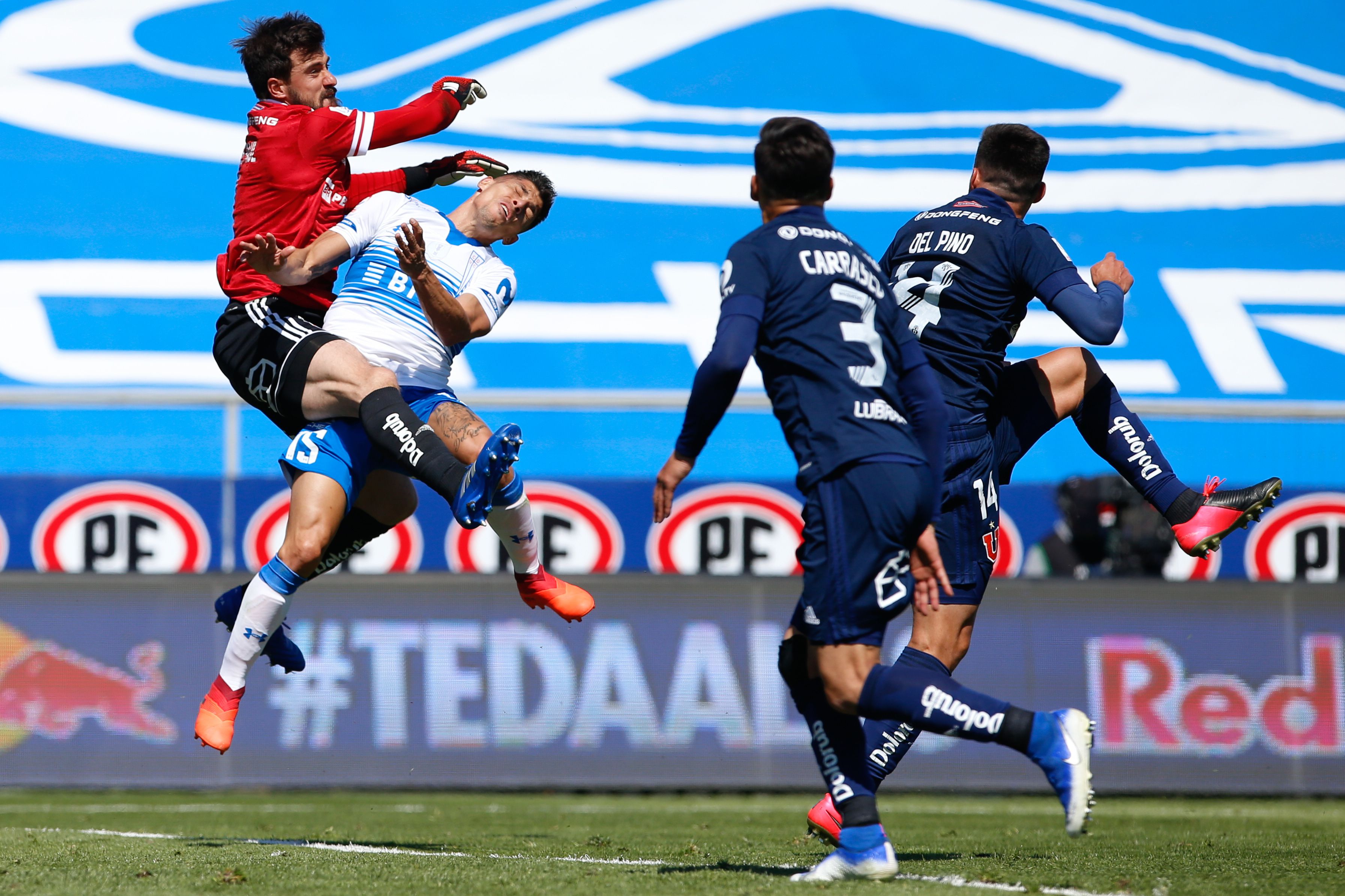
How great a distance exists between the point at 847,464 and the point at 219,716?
245cm

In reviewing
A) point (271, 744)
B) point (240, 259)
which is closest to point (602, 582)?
point (271, 744)

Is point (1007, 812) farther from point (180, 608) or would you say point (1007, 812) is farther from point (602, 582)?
point (180, 608)

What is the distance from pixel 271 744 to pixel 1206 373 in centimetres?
937

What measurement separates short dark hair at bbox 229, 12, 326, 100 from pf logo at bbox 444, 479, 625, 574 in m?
4.15

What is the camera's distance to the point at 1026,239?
4.88 metres

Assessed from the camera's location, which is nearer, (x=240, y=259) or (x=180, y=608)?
(x=240, y=259)

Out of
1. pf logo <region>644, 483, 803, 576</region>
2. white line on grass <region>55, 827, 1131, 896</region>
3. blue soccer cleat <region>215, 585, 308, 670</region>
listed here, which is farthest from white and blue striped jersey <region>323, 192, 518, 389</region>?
pf logo <region>644, 483, 803, 576</region>

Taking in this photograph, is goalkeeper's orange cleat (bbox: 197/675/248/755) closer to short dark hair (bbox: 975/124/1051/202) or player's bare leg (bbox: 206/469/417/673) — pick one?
player's bare leg (bbox: 206/469/417/673)

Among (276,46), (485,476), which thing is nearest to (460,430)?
(485,476)

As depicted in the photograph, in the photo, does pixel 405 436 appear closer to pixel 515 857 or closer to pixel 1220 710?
pixel 515 857

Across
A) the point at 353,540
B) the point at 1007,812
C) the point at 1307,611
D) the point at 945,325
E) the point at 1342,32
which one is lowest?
the point at 1007,812

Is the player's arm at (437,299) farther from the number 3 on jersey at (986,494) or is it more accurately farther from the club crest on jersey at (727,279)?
the number 3 on jersey at (986,494)

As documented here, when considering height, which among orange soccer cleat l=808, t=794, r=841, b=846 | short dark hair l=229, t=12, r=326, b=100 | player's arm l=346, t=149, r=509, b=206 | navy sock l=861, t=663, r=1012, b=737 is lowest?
orange soccer cleat l=808, t=794, r=841, b=846

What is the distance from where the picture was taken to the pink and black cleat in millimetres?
4984
